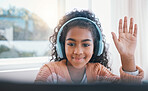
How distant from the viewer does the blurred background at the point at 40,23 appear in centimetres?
163

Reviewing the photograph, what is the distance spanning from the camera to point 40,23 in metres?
1.81

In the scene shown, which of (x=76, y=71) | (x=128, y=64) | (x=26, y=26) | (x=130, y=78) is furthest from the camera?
(x=26, y=26)

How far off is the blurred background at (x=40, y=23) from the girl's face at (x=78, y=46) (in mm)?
773

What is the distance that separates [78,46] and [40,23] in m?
1.11

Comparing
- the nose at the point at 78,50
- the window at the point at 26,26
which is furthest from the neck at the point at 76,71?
the window at the point at 26,26

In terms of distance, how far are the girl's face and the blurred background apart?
2.54 ft

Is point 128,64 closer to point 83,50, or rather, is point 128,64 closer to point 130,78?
point 83,50

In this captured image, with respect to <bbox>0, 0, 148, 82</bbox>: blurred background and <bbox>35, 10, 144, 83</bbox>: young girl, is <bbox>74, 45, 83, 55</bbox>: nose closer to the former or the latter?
<bbox>35, 10, 144, 83</bbox>: young girl

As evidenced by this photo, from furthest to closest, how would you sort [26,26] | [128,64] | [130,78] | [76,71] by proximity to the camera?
[26,26], [76,71], [128,64], [130,78]

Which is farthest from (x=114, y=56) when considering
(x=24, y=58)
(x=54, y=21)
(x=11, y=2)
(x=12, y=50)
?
(x=11, y=2)

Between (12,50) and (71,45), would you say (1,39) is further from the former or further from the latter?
(71,45)

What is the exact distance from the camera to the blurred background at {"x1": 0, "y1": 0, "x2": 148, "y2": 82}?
1632 millimetres

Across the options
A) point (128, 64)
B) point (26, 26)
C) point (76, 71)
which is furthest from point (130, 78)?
point (26, 26)

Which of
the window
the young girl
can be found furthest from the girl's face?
the window
